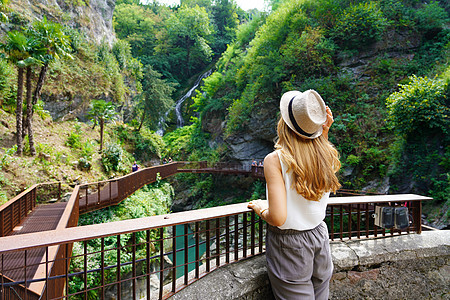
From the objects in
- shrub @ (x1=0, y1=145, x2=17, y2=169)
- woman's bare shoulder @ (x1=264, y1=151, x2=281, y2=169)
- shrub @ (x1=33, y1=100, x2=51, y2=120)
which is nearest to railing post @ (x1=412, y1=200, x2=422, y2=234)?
woman's bare shoulder @ (x1=264, y1=151, x2=281, y2=169)

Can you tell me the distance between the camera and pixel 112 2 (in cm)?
2625

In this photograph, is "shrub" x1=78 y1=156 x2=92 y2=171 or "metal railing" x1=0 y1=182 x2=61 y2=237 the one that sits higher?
"shrub" x1=78 y1=156 x2=92 y2=171

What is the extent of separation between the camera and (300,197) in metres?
1.43

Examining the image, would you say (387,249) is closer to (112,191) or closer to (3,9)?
(112,191)

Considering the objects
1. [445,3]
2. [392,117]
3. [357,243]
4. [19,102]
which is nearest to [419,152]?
[392,117]

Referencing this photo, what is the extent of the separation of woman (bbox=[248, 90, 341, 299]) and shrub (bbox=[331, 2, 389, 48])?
51.3 ft

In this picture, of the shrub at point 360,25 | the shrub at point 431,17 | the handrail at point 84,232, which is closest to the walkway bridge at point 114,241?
the handrail at point 84,232

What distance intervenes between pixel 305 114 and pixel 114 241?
8383 millimetres

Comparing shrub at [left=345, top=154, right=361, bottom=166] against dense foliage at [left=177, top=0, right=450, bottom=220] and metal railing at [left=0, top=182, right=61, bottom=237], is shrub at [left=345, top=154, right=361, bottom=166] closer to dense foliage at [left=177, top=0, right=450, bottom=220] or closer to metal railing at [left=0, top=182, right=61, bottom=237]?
dense foliage at [left=177, top=0, right=450, bottom=220]

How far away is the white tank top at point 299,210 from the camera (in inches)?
55.2

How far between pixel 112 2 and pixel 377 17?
2727 centimetres

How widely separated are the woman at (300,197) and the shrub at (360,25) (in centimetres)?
1564

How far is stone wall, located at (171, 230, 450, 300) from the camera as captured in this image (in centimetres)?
215

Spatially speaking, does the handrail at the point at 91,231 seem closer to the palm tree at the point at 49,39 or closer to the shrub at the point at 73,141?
the palm tree at the point at 49,39
